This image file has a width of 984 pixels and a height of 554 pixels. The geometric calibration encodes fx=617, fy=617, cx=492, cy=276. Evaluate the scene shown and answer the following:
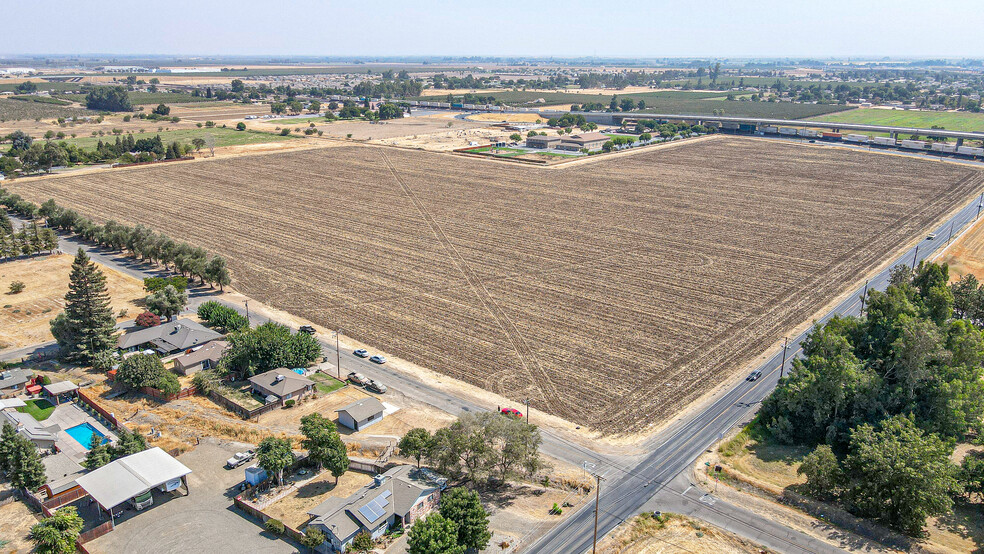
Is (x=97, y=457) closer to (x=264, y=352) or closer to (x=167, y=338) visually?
(x=264, y=352)

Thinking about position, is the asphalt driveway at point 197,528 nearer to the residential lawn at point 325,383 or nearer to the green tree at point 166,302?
the residential lawn at point 325,383

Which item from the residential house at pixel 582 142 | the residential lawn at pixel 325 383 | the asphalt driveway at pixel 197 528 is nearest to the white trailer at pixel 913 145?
the residential house at pixel 582 142

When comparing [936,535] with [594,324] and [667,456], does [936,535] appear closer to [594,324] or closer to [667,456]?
[667,456]

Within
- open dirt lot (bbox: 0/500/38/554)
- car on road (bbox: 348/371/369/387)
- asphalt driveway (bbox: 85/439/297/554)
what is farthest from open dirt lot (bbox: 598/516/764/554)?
open dirt lot (bbox: 0/500/38/554)

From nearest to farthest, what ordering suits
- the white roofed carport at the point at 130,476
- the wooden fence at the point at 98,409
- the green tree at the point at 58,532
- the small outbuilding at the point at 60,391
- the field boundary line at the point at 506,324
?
the green tree at the point at 58,532
the white roofed carport at the point at 130,476
the wooden fence at the point at 98,409
the small outbuilding at the point at 60,391
the field boundary line at the point at 506,324

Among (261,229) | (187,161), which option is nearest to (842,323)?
(261,229)

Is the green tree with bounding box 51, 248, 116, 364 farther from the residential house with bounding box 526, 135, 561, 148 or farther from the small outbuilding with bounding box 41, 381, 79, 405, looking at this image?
the residential house with bounding box 526, 135, 561, 148

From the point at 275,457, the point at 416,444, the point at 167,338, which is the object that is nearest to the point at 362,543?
the point at 416,444
